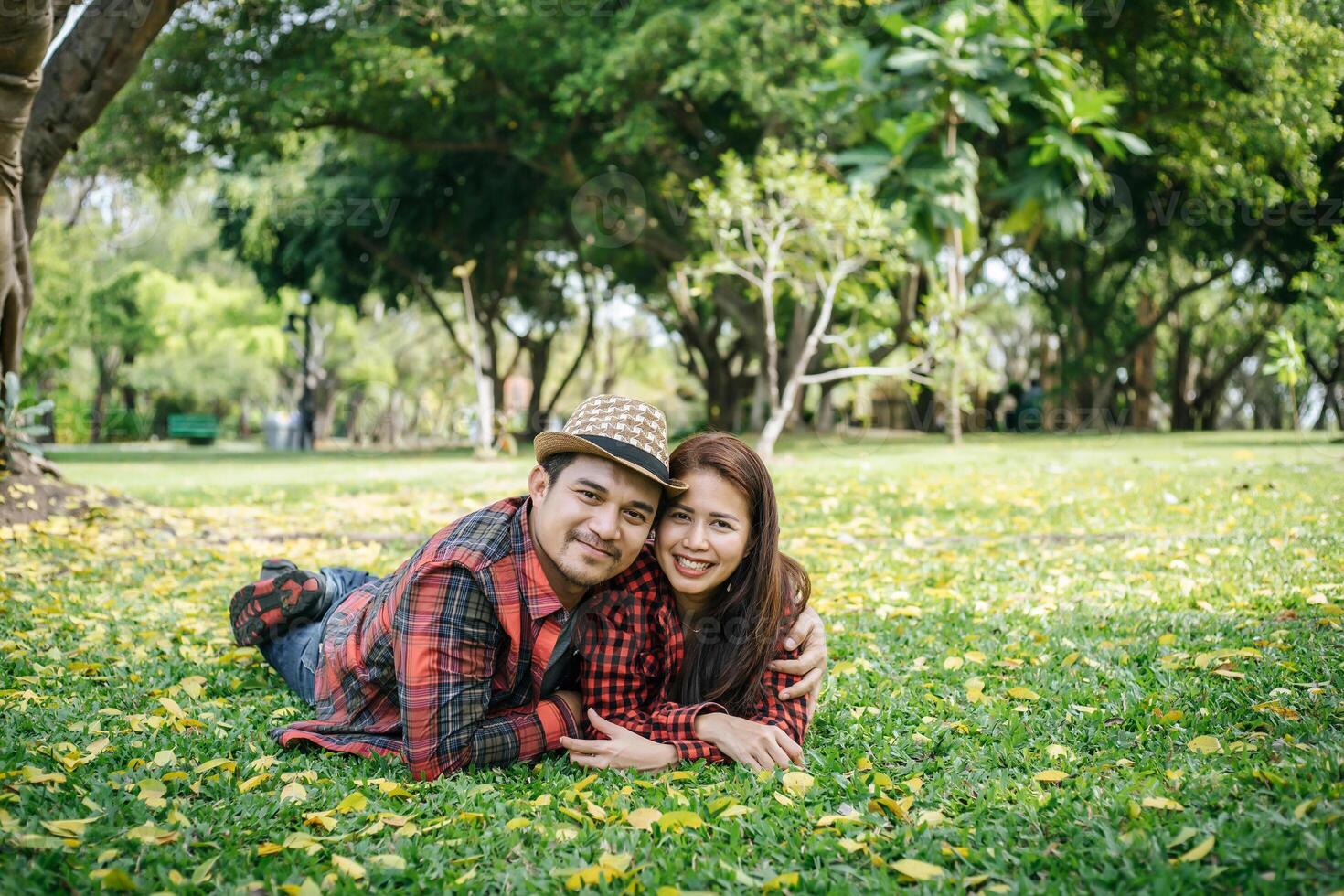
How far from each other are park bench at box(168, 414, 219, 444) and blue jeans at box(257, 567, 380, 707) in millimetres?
30869

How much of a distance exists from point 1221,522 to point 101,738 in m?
6.42

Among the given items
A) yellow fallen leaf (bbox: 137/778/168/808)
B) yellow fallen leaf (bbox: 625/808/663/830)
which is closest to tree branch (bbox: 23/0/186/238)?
yellow fallen leaf (bbox: 137/778/168/808)

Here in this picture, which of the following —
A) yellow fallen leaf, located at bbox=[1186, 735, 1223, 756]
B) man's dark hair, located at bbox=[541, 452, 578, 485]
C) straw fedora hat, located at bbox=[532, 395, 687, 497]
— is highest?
A: straw fedora hat, located at bbox=[532, 395, 687, 497]

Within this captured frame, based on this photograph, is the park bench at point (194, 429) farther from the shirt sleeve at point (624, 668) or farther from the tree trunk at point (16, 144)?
the shirt sleeve at point (624, 668)

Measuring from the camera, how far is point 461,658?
277cm

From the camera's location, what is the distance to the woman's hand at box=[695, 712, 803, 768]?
9.60 feet

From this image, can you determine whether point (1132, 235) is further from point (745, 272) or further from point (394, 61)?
point (394, 61)

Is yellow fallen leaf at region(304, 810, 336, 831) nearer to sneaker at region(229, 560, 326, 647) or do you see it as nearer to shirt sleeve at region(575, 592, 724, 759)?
shirt sleeve at region(575, 592, 724, 759)

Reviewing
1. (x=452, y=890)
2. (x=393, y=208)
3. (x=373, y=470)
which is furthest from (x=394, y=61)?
(x=452, y=890)

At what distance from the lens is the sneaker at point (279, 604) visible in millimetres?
3887

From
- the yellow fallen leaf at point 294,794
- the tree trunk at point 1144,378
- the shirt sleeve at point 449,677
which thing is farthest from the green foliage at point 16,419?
the tree trunk at point 1144,378

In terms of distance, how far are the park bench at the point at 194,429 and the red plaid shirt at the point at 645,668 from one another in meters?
32.3

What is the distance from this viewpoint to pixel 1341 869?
2035mm

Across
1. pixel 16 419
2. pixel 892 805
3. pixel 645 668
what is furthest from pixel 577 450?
pixel 16 419
